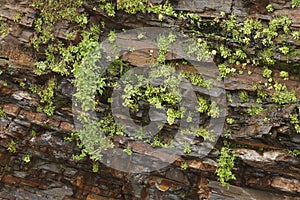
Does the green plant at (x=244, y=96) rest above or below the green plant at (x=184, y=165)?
above

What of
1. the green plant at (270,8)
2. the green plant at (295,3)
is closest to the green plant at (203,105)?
the green plant at (270,8)

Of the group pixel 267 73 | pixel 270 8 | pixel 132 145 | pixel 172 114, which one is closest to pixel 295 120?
pixel 267 73

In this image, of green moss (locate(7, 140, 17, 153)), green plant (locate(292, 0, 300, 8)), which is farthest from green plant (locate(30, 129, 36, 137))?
green plant (locate(292, 0, 300, 8))

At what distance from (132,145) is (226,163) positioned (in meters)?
1.83

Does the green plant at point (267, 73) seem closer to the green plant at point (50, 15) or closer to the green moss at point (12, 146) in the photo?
the green plant at point (50, 15)

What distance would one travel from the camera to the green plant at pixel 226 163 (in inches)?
277

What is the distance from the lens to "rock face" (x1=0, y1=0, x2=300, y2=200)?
22.1 ft

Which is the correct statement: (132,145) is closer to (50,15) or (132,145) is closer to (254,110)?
(254,110)

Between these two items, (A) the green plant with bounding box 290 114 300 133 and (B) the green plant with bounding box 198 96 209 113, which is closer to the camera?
(A) the green plant with bounding box 290 114 300 133

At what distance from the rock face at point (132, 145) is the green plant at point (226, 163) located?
0.10 meters

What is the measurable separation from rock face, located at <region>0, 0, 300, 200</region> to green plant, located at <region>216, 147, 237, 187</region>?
0.10 metres

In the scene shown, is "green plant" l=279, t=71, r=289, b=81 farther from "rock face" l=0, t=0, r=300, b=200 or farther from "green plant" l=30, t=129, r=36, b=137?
"green plant" l=30, t=129, r=36, b=137

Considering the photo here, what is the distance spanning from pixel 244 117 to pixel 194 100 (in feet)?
3.12

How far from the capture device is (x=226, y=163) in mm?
7086
